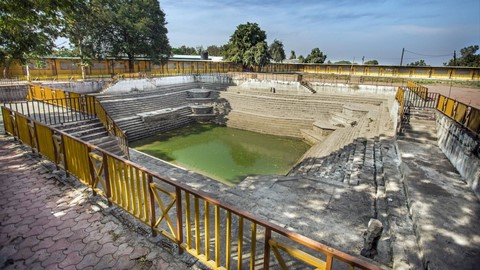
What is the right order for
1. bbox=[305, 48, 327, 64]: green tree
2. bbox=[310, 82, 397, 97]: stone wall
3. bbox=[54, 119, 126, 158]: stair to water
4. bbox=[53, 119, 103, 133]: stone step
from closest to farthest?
bbox=[53, 119, 103, 133]: stone step < bbox=[54, 119, 126, 158]: stair to water < bbox=[310, 82, 397, 97]: stone wall < bbox=[305, 48, 327, 64]: green tree

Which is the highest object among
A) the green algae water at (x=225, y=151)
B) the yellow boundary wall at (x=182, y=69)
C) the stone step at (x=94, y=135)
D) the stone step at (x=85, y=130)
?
the yellow boundary wall at (x=182, y=69)

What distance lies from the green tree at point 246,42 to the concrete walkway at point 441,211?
30.8 m

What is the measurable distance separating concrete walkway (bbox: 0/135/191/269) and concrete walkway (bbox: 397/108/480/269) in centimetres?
347

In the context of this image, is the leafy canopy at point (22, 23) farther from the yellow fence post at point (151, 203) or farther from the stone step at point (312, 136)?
the stone step at point (312, 136)

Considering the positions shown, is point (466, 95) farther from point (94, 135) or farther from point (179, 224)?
point (94, 135)

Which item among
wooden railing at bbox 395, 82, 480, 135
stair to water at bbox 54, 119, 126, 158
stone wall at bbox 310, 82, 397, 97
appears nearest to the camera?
wooden railing at bbox 395, 82, 480, 135

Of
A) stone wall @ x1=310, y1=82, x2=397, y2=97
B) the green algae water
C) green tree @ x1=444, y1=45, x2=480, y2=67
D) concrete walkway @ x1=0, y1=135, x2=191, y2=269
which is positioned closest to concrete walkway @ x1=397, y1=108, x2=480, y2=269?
concrete walkway @ x1=0, y1=135, x2=191, y2=269

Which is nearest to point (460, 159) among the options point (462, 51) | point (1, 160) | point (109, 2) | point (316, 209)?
point (316, 209)

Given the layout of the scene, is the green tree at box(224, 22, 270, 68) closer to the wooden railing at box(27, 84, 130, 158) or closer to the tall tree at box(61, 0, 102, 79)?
the tall tree at box(61, 0, 102, 79)

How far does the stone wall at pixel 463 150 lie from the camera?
5.13 m

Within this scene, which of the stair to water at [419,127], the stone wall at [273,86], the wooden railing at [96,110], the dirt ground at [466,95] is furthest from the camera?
the stone wall at [273,86]

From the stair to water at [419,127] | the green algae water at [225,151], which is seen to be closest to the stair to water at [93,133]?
the green algae water at [225,151]

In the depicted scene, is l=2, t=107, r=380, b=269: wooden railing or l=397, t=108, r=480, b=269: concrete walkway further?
l=397, t=108, r=480, b=269: concrete walkway

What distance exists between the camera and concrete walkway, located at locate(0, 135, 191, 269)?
301cm
